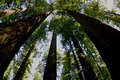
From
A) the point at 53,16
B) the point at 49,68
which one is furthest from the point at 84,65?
the point at 53,16

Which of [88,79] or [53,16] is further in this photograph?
[53,16]

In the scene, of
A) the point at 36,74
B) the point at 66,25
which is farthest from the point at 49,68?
the point at 36,74

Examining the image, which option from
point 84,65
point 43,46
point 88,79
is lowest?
point 43,46

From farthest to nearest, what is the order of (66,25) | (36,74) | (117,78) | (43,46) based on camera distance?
(36,74) < (43,46) < (66,25) < (117,78)

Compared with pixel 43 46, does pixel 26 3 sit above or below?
above

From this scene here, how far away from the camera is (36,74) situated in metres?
20.4

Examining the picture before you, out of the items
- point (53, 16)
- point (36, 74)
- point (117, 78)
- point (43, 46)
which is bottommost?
point (36, 74)

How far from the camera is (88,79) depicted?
14.3 ft

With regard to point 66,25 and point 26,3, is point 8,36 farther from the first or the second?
point 26,3

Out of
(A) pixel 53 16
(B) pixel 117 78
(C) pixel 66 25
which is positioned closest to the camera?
(B) pixel 117 78

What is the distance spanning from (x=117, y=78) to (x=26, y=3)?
9.13 meters

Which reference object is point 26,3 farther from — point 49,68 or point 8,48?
point 8,48

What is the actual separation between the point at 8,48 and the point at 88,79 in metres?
4.39

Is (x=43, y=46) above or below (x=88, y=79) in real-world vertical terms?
below
